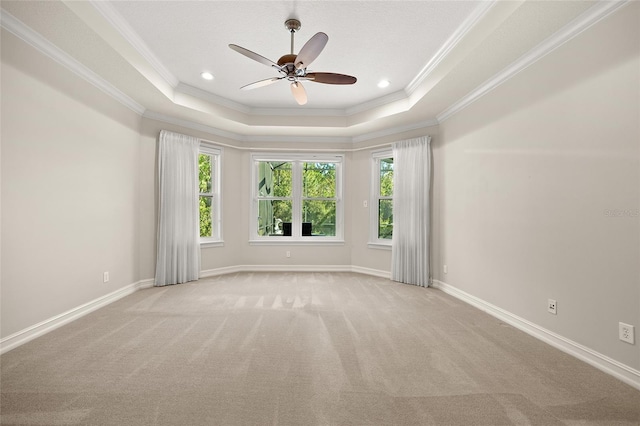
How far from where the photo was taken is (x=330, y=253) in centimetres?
587

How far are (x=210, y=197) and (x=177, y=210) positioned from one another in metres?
0.86

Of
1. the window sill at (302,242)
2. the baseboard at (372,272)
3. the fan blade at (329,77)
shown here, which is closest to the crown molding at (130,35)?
the fan blade at (329,77)

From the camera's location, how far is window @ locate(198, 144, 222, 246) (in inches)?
213

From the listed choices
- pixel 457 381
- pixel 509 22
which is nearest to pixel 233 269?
pixel 457 381

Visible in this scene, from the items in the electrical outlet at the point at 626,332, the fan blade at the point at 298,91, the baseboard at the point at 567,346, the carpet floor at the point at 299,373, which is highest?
the fan blade at the point at 298,91

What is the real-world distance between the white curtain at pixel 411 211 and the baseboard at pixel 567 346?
1.10 m

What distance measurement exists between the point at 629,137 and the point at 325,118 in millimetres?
3929

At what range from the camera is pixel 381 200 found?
5.61 meters

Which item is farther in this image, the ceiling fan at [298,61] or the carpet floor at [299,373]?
the ceiling fan at [298,61]

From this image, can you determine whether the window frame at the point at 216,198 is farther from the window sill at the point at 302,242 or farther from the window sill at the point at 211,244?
the window sill at the point at 302,242

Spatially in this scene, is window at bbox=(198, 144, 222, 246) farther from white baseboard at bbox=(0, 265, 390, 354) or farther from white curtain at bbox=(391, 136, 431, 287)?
white curtain at bbox=(391, 136, 431, 287)

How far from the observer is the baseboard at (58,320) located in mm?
2458

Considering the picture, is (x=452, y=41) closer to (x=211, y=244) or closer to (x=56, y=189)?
(x=56, y=189)

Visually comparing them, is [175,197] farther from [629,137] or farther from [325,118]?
[629,137]
